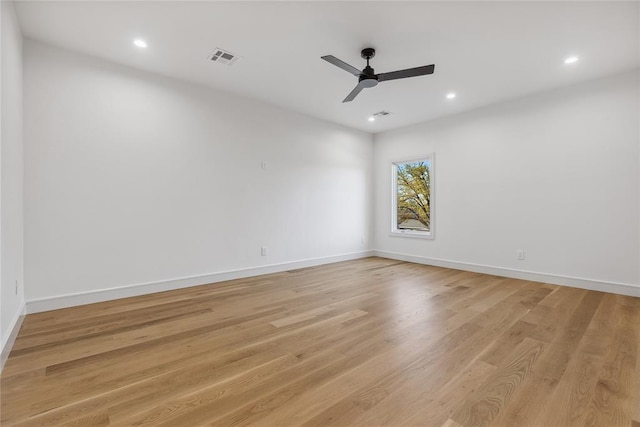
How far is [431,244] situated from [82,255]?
5221 mm

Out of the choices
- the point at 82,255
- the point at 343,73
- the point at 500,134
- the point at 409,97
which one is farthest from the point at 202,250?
the point at 500,134

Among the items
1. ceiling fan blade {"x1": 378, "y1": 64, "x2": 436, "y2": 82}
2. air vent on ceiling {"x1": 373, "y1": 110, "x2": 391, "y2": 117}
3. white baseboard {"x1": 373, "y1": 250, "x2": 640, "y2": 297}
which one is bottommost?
white baseboard {"x1": 373, "y1": 250, "x2": 640, "y2": 297}

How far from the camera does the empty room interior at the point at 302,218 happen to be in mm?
1618

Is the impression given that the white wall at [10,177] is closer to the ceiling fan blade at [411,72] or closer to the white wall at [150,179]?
the white wall at [150,179]

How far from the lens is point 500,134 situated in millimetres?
4438

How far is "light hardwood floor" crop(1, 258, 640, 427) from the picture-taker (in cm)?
140

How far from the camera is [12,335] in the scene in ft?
7.08

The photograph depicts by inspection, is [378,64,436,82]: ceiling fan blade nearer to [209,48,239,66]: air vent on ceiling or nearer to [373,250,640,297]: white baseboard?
[209,48,239,66]: air vent on ceiling

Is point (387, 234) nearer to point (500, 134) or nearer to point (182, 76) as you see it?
point (500, 134)

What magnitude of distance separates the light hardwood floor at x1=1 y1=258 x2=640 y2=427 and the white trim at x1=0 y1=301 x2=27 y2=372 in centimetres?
5

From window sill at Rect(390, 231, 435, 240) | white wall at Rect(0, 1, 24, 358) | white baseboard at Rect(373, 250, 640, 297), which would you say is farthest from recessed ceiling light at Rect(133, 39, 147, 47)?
white baseboard at Rect(373, 250, 640, 297)

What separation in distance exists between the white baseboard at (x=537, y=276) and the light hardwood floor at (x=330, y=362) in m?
0.19

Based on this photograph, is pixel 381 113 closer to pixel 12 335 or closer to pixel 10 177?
pixel 10 177

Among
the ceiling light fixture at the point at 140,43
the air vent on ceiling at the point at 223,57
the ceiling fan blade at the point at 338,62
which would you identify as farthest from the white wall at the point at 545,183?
the ceiling light fixture at the point at 140,43
